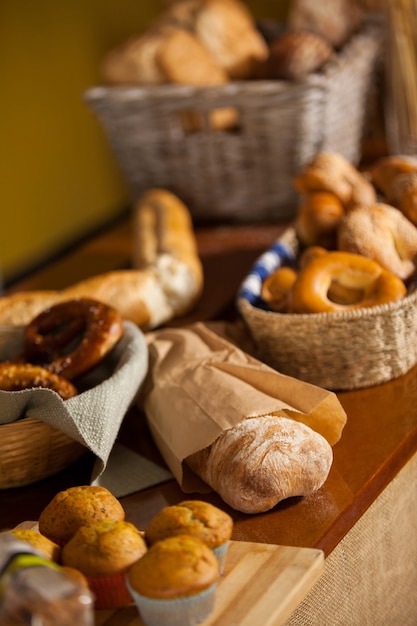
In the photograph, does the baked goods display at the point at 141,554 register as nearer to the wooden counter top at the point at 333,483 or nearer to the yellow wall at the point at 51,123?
the wooden counter top at the point at 333,483

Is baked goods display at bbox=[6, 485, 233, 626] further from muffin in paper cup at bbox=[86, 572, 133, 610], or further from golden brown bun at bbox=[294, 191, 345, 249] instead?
golden brown bun at bbox=[294, 191, 345, 249]

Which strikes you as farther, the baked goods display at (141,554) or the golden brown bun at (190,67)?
the golden brown bun at (190,67)

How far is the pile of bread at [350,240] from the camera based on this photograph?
3.85 feet

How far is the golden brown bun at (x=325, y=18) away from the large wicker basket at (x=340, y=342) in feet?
3.25

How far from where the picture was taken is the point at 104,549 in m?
0.76

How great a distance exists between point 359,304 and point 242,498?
342 millimetres

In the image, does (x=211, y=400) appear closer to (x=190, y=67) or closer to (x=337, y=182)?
(x=337, y=182)

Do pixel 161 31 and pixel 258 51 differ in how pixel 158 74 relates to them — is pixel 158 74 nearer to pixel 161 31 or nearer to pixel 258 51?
pixel 161 31

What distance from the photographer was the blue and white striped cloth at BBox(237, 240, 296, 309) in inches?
49.1

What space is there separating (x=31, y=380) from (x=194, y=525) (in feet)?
1.16

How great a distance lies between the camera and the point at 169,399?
1.10m

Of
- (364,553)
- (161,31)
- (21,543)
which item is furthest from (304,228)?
(21,543)

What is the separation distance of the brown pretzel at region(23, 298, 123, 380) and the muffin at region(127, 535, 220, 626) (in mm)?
420

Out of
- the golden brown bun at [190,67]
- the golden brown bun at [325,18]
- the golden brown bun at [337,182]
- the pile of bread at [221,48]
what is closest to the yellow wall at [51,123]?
the pile of bread at [221,48]
